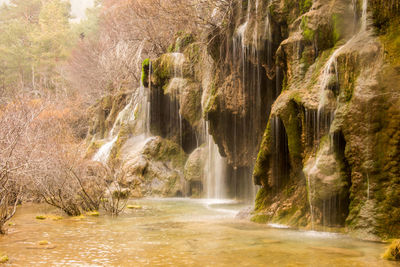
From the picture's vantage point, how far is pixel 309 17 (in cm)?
985

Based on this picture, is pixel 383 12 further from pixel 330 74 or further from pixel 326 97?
pixel 326 97

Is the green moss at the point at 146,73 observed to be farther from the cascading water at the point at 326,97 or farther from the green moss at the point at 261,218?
the cascading water at the point at 326,97

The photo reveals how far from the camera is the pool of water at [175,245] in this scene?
622 centimetres

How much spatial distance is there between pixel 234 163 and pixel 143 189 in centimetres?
507

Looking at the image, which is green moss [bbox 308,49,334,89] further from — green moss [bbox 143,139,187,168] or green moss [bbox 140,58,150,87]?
green moss [bbox 140,58,150,87]

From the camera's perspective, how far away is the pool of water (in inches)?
245

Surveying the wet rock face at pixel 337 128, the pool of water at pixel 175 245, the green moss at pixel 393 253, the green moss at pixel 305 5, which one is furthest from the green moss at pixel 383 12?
the green moss at pixel 393 253

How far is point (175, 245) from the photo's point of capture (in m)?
7.37

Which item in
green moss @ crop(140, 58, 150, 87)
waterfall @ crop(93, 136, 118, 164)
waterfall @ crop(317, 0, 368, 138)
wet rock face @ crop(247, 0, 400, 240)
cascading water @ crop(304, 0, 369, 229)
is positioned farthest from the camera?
waterfall @ crop(93, 136, 118, 164)

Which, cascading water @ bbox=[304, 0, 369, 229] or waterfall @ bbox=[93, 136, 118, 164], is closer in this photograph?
cascading water @ bbox=[304, 0, 369, 229]

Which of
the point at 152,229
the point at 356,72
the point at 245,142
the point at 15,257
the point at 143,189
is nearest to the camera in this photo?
the point at 15,257

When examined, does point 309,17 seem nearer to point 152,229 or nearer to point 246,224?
point 246,224

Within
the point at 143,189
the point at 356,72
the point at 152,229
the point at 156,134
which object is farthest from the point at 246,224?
the point at 156,134

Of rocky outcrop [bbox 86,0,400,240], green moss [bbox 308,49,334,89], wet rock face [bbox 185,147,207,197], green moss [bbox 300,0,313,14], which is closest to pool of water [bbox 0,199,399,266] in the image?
rocky outcrop [bbox 86,0,400,240]
